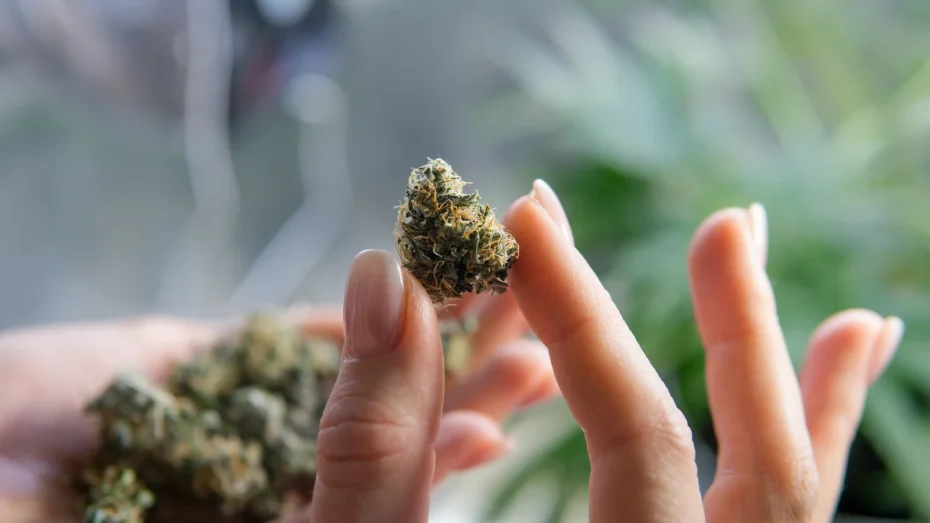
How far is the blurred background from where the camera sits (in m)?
1.19

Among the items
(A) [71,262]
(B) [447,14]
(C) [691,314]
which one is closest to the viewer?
(C) [691,314]

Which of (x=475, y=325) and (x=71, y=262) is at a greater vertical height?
(x=71, y=262)

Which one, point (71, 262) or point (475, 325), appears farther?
point (71, 262)

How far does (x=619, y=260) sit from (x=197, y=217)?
109 centimetres

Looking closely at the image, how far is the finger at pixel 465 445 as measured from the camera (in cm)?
75

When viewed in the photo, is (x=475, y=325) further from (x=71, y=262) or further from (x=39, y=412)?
(x=71, y=262)

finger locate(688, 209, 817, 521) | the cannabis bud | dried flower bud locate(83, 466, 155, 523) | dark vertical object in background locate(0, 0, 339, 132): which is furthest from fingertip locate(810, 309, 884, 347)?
dark vertical object in background locate(0, 0, 339, 132)

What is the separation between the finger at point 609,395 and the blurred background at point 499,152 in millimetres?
622

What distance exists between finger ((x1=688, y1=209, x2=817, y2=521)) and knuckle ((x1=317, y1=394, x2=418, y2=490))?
1.16 ft

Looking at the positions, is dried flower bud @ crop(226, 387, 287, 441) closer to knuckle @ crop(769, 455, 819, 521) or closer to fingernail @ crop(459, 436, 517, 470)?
fingernail @ crop(459, 436, 517, 470)

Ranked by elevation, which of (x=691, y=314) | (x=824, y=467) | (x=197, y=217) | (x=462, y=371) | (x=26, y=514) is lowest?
(x=824, y=467)

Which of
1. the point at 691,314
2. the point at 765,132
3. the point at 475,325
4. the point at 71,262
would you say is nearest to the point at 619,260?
the point at 691,314

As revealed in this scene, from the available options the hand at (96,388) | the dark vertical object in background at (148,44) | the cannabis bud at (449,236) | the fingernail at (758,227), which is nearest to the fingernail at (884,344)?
the fingernail at (758,227)

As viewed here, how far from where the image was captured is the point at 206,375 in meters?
0.91
